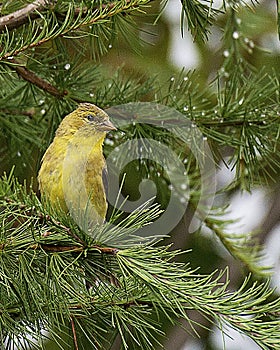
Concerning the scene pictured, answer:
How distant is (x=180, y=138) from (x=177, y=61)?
2.73 feet

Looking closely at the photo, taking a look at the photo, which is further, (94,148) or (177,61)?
(177,61)

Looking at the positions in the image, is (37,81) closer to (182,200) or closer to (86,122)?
(86,122)

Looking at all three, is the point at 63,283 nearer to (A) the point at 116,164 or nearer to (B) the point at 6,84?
(A) the point at 116,164

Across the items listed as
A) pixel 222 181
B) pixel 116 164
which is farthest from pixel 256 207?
pixel 116 164

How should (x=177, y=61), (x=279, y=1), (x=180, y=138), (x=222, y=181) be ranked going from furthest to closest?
1. (x=177, y=61)
2. (x=222, y=181)
3. (x=180, y=138)
4. (x=279, y=1)

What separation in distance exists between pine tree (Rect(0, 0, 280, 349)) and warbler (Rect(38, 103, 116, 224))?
1.3 inches

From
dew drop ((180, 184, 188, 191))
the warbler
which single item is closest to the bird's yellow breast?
the warbler

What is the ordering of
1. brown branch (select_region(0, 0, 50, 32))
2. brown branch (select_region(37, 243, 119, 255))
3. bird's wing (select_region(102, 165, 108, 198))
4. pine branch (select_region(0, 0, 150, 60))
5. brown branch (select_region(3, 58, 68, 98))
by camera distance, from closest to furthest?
brown branch (select_region(37, 243, 119, 255)) < pine branch (select_region(0, 0, 150, 60)) < brown branch (select_region(0, 0, 50, 32)) < brown branch (select_region(3, 58, 68, 98)) < bird's wing (select_region(102, 165, 108, 198))

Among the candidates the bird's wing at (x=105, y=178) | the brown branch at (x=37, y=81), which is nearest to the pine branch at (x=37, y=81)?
the brown branch at (x=37, y=81)

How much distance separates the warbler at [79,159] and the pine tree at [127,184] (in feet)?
0.11

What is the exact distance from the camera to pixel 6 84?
1.48 metres

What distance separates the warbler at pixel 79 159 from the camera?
50.1 inches

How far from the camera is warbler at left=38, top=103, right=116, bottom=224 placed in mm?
1271

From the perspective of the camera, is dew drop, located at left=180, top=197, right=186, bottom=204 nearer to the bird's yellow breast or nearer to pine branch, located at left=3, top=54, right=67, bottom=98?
the bird's yellow breast
